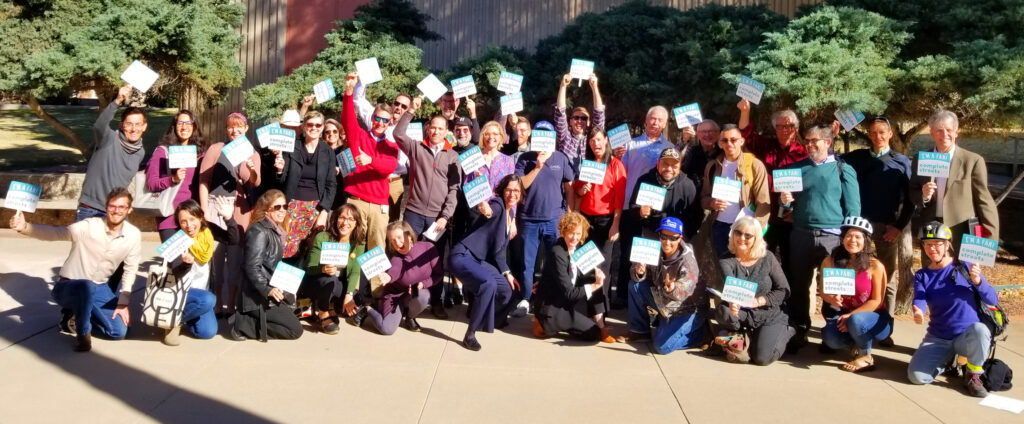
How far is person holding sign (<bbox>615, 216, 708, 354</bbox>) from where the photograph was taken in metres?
6.07

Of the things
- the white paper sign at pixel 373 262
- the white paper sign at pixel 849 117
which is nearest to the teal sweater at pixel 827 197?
the white paper sign at pixel 849 117

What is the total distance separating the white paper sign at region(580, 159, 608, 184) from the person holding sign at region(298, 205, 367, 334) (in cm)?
176

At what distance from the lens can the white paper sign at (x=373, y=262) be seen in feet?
20.0

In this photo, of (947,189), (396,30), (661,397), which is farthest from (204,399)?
(396,30)

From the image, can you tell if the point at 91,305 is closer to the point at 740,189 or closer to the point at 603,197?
the point at 603,197

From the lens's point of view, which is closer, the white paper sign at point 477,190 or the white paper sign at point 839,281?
the white paper sign at point 839,281

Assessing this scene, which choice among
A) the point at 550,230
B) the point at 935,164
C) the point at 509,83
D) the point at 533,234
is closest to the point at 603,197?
the point at 550,230

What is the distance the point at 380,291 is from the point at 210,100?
6.62m

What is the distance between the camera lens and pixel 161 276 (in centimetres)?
595

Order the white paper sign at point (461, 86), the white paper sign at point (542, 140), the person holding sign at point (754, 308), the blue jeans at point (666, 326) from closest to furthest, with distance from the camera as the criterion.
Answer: the person holding sign at point (754, 308), the blue jeans at point (666, 326), the white paper sign at point (542, 140), the white paper sign at point (461, 86)

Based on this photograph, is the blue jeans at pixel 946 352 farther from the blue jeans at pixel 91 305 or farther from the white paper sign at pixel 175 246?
the blue jeans at pixel 91 305

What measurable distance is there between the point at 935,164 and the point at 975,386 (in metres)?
1.56

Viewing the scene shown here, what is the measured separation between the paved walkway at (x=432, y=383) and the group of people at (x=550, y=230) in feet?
0.56

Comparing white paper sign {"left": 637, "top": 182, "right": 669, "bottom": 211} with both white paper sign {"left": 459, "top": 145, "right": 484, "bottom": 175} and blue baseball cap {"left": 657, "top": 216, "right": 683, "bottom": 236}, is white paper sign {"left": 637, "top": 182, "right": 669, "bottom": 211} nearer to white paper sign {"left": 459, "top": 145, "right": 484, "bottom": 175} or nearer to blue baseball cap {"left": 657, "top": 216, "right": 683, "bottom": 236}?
blue baseball cap {"left": 657, "top": 216, "right": 683, "bottom": 236}
